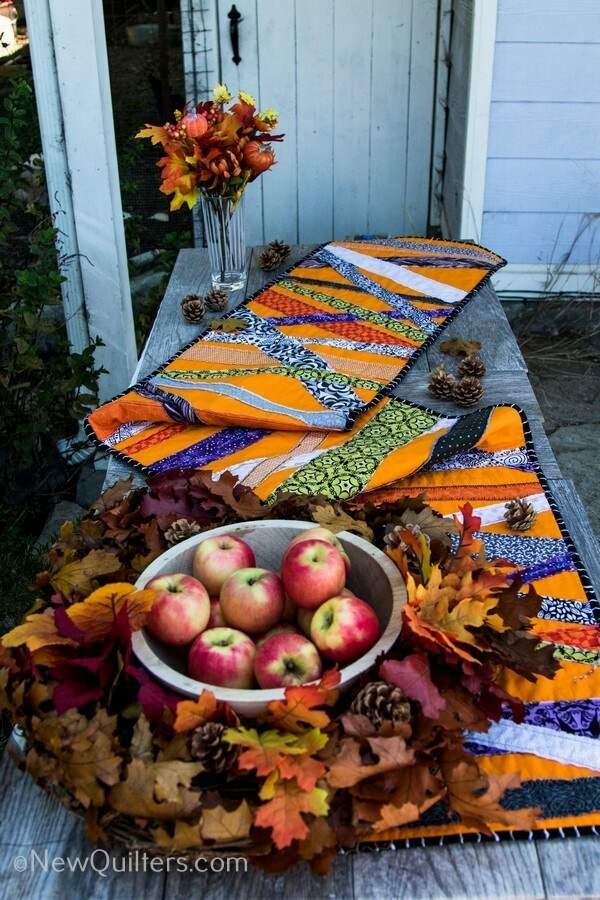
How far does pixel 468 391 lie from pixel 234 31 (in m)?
2.52

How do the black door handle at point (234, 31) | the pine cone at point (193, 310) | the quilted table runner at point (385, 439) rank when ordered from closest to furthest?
the quilted table runner at point (385, 439) < the pine cone at point (193, 310) < the black door handle at point (234, 31)

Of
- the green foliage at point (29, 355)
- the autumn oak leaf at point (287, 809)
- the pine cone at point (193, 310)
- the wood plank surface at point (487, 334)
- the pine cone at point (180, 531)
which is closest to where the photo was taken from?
the autumn oak leaf at point (287, 809)

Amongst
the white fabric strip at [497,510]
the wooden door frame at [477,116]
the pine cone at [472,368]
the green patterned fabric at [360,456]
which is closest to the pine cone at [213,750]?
the green patterned fabric at [360,456]

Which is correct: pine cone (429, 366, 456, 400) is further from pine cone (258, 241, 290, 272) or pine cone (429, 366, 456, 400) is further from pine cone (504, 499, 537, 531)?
pine cone (258, 241, 290, 272)

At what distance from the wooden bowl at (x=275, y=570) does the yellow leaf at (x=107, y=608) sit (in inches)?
1.2

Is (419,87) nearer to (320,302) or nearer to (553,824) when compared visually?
(320,302)

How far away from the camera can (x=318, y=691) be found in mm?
1036

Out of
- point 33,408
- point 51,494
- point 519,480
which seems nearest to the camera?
point 519,480

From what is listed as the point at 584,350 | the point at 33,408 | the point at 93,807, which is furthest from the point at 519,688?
the point at 584,350

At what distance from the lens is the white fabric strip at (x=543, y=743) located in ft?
3.90

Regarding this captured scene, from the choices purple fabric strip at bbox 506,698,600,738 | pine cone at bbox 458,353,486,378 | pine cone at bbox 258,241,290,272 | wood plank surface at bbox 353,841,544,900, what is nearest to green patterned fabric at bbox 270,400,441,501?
pine cone at bbox 458,353,486,378

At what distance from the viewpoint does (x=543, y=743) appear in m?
1.20

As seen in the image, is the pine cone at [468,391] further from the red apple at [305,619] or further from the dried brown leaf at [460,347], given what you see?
the red apple at [305,619]

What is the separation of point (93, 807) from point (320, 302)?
1.80 m
